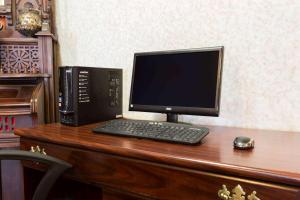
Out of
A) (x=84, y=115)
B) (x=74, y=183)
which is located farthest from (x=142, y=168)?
(x=74, y=183)

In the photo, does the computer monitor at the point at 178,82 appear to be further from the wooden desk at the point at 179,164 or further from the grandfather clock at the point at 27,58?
the grandfather clock at the point at 27,58

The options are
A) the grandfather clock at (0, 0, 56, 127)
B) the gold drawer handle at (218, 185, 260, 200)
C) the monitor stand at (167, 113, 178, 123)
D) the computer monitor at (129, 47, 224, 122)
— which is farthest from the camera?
the grandfather clock at (0, 0, 56, 127)

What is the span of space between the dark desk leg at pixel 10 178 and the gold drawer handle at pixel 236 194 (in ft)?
3.98

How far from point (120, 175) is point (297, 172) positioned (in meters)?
0.53

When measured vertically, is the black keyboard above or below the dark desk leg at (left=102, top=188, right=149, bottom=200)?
above

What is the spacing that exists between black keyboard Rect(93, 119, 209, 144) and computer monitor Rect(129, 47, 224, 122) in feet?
0.34

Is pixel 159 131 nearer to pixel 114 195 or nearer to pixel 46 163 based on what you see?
pixel 114 195

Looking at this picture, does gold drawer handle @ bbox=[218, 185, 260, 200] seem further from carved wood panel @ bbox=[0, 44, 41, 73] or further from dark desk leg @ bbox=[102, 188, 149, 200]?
carved wood panel @ bbox=[0, 44, 41, 73]

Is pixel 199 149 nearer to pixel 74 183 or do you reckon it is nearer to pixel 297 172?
pixel 297 172

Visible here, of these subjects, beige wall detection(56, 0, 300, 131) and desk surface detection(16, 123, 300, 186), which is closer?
desk surface detection(16, 123, 300, 186)

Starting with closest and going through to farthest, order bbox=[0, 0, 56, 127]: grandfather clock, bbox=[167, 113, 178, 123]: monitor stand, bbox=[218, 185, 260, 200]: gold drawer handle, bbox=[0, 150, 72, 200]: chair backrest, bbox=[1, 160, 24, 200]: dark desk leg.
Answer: bbox=[218, 185, 260, 200]: gold drawer handle
bbox=[0, 150, 72, 200]: chair backrest
bbox=[167, 113, 178, 123]: monitor stand
bbox=[1, 160, 24, 200]: dark desk leg
bbox=[0, 0, 56, 127]: grandfather clock

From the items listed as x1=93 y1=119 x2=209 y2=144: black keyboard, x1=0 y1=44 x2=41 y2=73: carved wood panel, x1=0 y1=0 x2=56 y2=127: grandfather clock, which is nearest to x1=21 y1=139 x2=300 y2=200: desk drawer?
A: x1=93 y1=119 x2=209 y2=144: black keyboard

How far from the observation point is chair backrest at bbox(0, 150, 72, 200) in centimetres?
93

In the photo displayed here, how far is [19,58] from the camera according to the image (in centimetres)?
178
